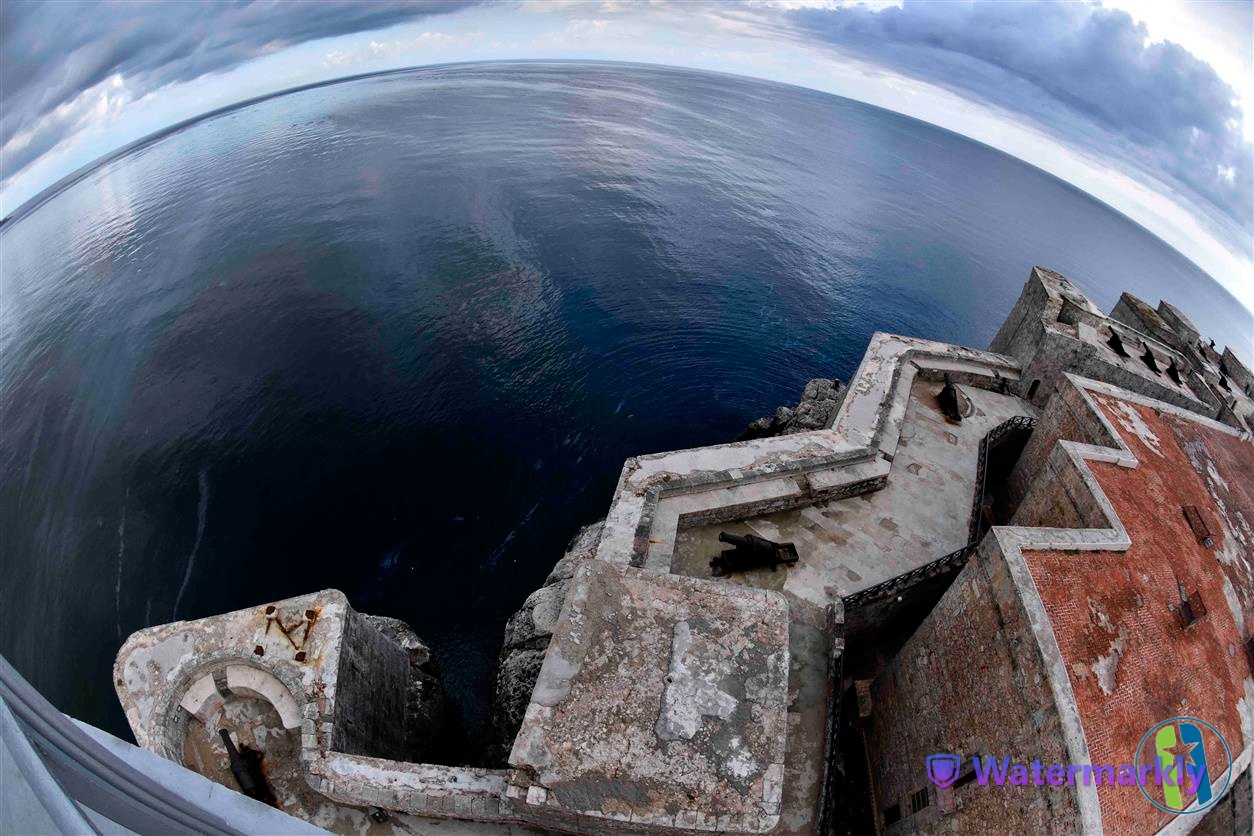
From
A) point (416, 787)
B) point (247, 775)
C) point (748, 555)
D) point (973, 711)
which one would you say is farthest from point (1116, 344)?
point (247, 775)

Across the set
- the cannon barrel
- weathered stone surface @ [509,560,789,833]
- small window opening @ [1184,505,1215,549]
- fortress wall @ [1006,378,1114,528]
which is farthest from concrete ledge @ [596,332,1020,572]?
the cannon barrel

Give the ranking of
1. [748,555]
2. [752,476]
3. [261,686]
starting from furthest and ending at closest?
1. [752,476]
2. [748,555]
3. [261,686]

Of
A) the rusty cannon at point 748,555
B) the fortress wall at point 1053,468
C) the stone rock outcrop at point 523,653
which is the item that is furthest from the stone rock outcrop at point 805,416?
the rusty cannon at point 748,555

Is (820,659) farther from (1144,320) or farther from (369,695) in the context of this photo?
(1144,320)

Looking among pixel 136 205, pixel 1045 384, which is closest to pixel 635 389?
pixel 1045 384

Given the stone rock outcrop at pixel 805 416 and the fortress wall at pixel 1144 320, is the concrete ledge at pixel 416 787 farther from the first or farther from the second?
the fortress wall at pixel 1144 320
